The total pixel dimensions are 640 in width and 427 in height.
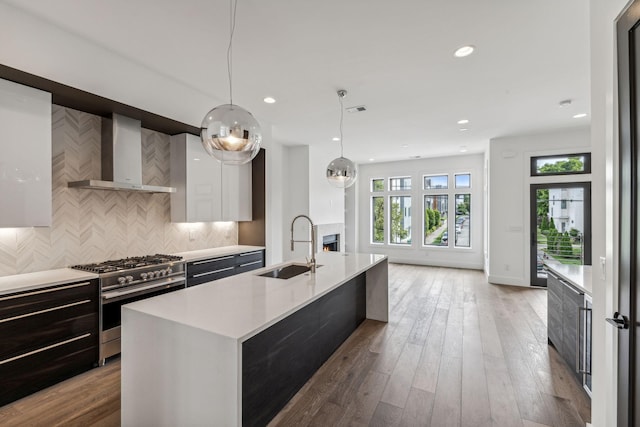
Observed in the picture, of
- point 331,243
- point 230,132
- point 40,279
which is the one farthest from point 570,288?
point 331,243

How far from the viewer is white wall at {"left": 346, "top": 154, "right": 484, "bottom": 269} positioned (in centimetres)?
746

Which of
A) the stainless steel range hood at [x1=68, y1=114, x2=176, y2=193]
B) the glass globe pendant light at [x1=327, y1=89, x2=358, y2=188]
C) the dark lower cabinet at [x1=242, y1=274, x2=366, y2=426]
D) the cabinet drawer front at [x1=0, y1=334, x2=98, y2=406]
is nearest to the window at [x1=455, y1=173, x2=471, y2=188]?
the glass globe pendant light at [x1=327, y1=89, x2=358, y2=188]

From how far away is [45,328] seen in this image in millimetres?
2334

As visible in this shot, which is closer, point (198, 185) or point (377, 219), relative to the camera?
point (198, 185)

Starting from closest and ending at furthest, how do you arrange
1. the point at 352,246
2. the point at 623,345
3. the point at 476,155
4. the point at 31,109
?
the point at 623,345, the point at 31,109, the point at 476,155, the point at 352,246

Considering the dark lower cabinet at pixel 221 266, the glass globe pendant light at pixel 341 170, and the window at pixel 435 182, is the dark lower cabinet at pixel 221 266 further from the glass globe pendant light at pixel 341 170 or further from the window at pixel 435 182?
the window at pixel 435 182

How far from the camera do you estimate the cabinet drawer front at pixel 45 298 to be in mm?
2141

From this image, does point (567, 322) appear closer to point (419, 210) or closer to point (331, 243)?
point (331, 243)

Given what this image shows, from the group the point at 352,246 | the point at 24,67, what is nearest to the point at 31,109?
the point at 24,67

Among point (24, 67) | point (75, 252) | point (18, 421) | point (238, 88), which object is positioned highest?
point (238, 88)

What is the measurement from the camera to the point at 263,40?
2520mm

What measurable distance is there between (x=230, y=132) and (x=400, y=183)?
7.22 meters

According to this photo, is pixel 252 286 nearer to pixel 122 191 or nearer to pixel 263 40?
pixel 263 40

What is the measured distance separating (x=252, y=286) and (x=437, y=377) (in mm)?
1771
